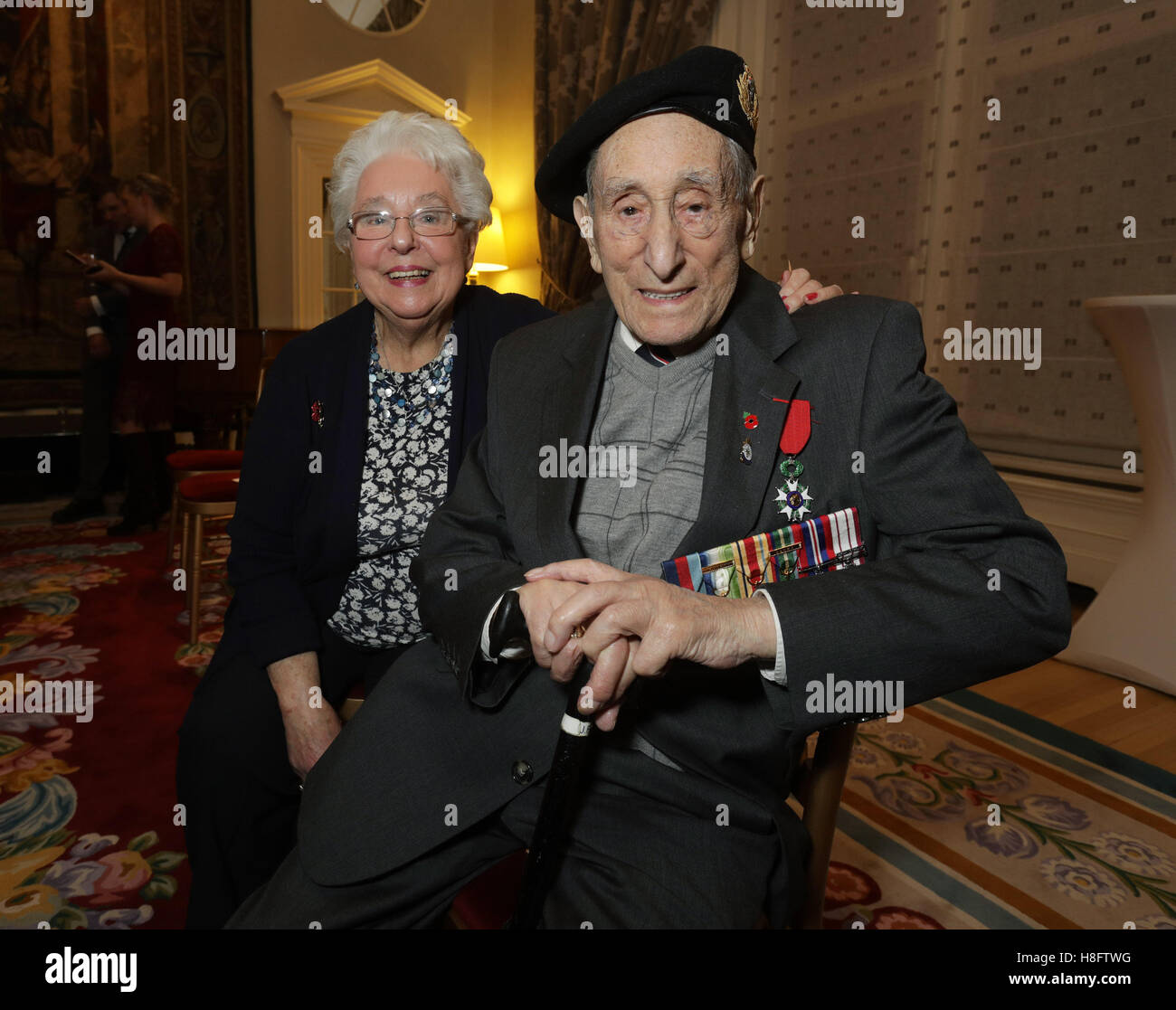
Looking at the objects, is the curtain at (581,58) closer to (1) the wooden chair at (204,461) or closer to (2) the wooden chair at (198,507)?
(1) the wooden chair at (204,461)

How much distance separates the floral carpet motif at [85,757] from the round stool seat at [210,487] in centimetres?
61

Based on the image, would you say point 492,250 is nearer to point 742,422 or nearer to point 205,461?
point 205,461

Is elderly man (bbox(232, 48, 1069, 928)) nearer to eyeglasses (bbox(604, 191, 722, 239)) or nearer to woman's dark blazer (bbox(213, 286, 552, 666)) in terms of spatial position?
eyeglasses (bbox(604, 191, 722, 239))

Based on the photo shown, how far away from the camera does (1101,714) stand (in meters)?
2.87

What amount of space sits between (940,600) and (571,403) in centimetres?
58

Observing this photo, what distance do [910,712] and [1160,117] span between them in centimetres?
267

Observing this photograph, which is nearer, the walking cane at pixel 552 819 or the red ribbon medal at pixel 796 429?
the walking cane at pixel 552 819

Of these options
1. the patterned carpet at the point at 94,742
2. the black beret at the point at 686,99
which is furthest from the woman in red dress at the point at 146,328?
the black beret at the point at 686,99

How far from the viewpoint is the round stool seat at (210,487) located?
3436 mm

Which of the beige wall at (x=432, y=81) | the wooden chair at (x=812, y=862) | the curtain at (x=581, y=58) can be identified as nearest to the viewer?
the wooden chair at (x=812, y=862)

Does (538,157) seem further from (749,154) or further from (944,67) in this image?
(749,154)

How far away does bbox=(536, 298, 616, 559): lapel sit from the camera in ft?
3.82

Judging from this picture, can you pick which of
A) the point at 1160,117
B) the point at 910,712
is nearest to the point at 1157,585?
the point at 910,712

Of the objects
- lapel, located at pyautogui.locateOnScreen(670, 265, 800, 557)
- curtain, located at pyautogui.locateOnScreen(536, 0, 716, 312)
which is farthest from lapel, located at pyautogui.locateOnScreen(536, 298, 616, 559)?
curtain, located at pyautogui.locateOnScreen(536, 0, 716, 312)
